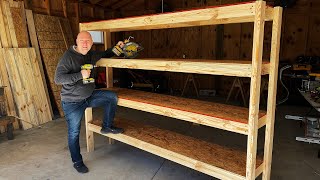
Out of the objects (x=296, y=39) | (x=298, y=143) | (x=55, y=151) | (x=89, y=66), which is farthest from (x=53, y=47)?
(x=296, y=39)

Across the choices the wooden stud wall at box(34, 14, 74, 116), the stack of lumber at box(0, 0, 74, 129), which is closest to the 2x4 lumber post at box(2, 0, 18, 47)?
the stack of lumber at box(0, 0, 74, 129)

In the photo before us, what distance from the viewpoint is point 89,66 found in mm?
2541

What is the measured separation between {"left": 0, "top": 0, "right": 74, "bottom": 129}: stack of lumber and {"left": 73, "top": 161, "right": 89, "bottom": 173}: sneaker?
6.16ft

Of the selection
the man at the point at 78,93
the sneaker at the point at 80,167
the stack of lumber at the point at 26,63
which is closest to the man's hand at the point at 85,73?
the man at the point at 78,93

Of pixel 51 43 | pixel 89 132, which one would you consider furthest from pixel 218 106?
pixel 51 43

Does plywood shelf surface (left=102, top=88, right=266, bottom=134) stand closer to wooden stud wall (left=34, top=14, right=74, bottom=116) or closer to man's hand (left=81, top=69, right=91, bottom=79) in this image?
man's hand (left=81, top=69, right=91, bottom=79)

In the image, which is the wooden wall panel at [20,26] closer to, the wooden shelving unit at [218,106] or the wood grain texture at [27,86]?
the wood grain texture at [27,86]

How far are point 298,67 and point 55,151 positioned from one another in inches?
184

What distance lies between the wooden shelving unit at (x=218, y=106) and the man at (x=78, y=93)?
18 centimetres

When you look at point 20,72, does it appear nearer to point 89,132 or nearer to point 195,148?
point 89,132

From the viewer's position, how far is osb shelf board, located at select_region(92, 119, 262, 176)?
2126 mm

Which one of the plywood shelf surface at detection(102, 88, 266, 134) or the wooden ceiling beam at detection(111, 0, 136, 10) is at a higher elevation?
the wooden ceiling beam at detection(111, 0, 136, 10)

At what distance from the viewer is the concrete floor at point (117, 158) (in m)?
2.70

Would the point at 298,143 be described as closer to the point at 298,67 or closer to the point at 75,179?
the point at 298,67
